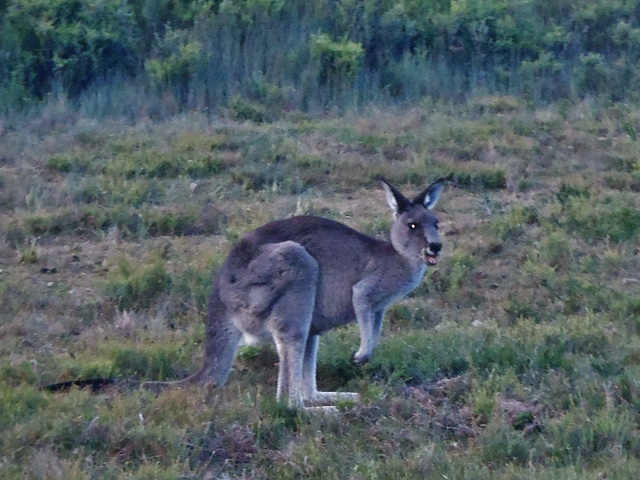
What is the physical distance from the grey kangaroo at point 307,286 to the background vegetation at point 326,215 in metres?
0.27

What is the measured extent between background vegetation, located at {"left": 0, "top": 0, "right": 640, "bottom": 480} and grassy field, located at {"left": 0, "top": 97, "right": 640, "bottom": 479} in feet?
0.08

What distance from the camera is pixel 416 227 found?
636cm

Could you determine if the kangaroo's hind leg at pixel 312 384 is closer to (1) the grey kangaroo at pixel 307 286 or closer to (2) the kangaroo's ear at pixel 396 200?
(1) the grey kangaroo at pixel 307 286

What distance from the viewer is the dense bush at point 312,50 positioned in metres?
14.8

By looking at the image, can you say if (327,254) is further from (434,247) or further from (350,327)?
(350,327)

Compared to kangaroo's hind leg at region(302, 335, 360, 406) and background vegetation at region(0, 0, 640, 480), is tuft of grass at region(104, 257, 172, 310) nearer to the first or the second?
background vegetation at region(0, 0, 640, 480)

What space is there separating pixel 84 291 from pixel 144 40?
8953 millimetres

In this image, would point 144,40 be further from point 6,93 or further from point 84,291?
point 84,291

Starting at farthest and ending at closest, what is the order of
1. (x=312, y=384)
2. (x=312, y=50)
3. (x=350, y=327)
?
(x=312, y=50), (x=350, y=327), (x=312, y=384)

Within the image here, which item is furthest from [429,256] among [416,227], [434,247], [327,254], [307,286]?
[307,286]

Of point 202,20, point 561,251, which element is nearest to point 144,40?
point 202,20

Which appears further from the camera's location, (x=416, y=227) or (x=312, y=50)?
(x=312, y=50)

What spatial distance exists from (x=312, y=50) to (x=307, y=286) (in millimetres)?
9973

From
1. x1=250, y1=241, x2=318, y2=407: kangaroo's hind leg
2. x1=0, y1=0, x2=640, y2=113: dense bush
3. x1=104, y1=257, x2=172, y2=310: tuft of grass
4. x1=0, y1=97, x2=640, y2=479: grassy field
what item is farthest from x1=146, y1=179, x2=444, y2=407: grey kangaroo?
x1=0, y1=0, x2=640, y2=113: dense bush
